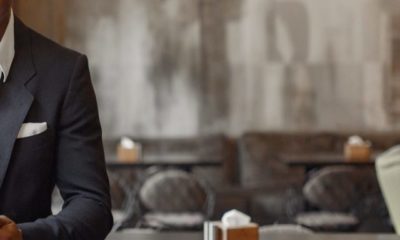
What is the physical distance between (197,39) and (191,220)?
7.79 ft

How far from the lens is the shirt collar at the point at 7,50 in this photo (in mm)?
1268

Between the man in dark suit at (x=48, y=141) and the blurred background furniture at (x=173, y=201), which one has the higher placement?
the man in dark suit at (x=48, y=141)

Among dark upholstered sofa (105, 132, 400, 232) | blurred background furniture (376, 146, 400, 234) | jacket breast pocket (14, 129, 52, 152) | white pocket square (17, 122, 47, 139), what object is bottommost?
dark upholstered sofa (105, 132, 400, 232)

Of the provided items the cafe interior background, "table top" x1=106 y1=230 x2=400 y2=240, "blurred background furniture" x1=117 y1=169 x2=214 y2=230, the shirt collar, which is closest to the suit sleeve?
the shirt collar

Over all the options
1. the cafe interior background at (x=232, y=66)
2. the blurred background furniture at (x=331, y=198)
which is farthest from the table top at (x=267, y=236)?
the cafe interior background at (x=232, y=66)

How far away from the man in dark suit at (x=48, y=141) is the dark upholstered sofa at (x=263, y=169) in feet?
17.4

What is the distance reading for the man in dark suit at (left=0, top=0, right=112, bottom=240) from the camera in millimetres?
1247

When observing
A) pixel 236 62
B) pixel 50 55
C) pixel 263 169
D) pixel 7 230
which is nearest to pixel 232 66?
pixel 236 62

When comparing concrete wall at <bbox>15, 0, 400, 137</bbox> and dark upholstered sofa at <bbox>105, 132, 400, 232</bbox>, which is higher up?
concrete wall at <bbox>15, 0, 400, 137</bbox>

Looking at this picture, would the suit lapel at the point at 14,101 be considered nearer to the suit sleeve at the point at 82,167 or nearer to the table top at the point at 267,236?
the suit sleeve at the point at 82,167

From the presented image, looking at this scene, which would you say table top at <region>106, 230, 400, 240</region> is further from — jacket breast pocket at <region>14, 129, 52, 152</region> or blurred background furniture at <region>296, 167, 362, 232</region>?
blurred background furniture at <region>296, 167, 362, 232</region>

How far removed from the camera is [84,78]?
4.36ft

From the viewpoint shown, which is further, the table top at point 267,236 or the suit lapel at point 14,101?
the table top at point 267,236

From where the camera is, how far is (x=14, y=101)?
1.25m
